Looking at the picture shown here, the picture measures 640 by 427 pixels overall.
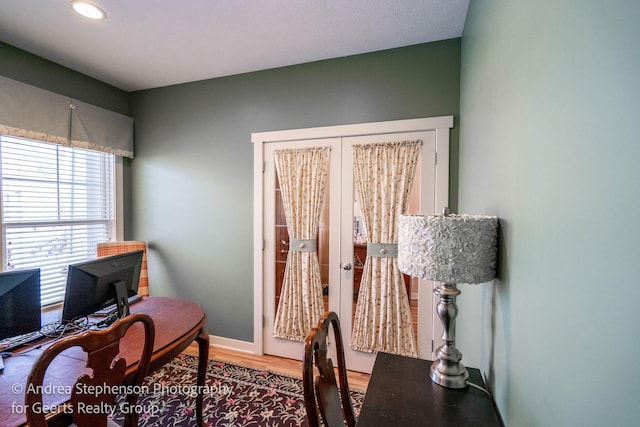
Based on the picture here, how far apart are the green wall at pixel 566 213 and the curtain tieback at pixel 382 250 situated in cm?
124

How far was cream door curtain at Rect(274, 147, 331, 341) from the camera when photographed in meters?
2.66

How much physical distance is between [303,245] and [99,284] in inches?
59.8

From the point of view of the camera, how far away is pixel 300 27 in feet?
7.07

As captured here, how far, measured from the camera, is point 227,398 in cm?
222

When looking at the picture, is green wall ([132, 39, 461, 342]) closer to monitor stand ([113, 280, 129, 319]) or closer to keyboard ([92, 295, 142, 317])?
keyboard ([92, 295, 142, 317])

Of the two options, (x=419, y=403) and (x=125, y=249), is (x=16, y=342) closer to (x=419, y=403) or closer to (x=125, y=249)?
(x=125, y=249)

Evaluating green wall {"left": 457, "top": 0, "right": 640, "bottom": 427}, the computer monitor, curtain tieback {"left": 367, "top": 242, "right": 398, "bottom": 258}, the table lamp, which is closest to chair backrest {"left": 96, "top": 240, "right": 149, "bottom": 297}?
the computer monitor

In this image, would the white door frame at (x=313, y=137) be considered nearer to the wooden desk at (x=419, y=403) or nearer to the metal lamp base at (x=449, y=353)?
the metal lamp base at (x=449, y=353)

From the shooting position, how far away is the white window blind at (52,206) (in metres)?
2.45

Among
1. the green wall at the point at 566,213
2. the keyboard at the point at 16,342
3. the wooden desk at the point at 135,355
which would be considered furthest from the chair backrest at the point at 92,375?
the green wall at the point at 566,213

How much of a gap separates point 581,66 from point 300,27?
6.68 feet

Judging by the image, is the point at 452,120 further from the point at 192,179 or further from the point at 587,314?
the point at 192,179

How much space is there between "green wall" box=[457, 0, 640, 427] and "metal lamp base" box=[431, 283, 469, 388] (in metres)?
0.13

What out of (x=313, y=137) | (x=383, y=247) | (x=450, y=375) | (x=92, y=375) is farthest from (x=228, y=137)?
(x=450, y=375)
